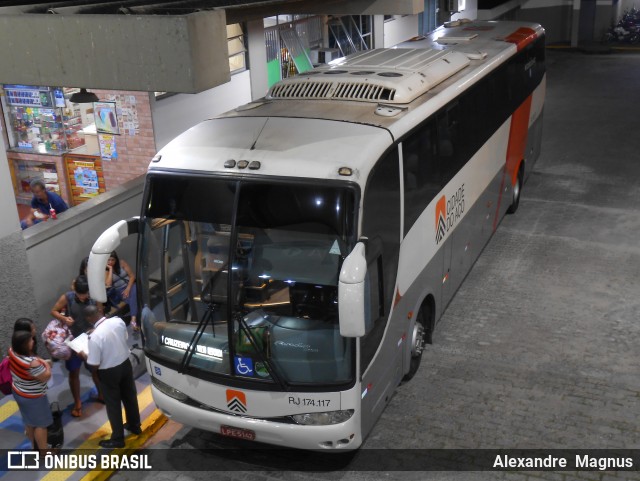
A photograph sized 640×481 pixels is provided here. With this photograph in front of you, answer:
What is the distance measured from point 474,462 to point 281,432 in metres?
2.00

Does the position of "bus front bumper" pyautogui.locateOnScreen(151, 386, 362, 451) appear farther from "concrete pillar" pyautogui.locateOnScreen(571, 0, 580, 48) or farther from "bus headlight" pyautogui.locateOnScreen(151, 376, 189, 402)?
"concrete pillar" pyautogui.locateOnScreen(571, 0, 580, 48)

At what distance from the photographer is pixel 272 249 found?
625 cm

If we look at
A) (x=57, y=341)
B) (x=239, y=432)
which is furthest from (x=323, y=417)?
(x=57, y=341)

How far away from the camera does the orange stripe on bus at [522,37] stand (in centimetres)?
1256

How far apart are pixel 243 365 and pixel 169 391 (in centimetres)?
109

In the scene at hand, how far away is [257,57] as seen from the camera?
1308 centimetres

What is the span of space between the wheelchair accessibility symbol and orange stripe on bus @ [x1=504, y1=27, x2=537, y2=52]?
27.6ft

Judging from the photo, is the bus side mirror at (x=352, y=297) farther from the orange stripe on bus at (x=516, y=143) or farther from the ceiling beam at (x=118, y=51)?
the orange stripe on bus at (x=516, y=143)

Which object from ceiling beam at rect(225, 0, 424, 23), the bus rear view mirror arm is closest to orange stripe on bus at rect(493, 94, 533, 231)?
ceiling beam at rect(225, 0, 424, 23)

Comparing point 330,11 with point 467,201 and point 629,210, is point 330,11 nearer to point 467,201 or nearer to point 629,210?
point 467,201

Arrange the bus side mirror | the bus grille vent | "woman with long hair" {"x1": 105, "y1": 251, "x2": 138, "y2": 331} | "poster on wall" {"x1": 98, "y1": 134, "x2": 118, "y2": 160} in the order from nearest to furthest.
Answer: the bus side mirror → the bus grille vent → "woman with long hair" {"x1": 105, "y1": 251, "x2": 138, "y2": 331} → "poster on wall" {"x1": 98, "y1": 134, "x2": 118, "y2": 160}

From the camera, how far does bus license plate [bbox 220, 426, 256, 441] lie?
6688mm

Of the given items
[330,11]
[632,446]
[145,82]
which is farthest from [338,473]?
[330,11]

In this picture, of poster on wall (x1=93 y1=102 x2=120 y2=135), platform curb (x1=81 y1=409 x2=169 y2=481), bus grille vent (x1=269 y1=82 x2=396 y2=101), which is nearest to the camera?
platform curb (x1=81 y1=409 x2=169 y2=481)
